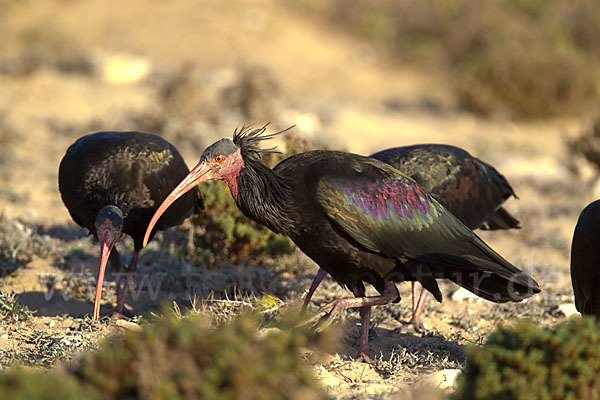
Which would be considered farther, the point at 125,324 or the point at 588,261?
the point at 125,324

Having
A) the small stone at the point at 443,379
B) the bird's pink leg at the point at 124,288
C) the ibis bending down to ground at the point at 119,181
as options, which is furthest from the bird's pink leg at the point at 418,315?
the bird's pink leg at the point at 124,288

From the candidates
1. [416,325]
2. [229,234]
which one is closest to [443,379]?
[416,325]

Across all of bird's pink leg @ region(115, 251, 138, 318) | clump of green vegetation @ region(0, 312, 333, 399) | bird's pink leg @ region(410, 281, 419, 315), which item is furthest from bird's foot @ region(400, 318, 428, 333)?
clump of green vegetation @ region(0, 312, 333, 399)

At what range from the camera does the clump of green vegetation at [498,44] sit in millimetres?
14820

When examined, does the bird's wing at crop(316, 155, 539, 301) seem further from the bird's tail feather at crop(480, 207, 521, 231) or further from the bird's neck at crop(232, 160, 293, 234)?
the bird's tail feather at crop(480, 207, 521, 231)

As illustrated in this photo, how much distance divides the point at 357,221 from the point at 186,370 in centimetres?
209

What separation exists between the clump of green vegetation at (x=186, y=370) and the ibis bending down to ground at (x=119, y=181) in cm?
266

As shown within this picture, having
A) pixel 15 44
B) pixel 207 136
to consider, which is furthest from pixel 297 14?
pixel 207 136

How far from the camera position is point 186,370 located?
2715mm

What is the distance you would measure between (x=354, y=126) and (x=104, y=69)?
18.1 feet

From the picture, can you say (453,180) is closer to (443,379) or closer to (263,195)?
(263,195)

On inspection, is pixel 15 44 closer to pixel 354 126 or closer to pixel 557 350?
pixel 354 126

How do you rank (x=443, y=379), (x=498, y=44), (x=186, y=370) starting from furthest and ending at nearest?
(x=498, y=44), (x=443, y=379), (x=186, y=370)

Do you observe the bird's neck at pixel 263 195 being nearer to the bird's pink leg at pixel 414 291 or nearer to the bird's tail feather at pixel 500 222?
the bird's pink leg at pixel 414 291
